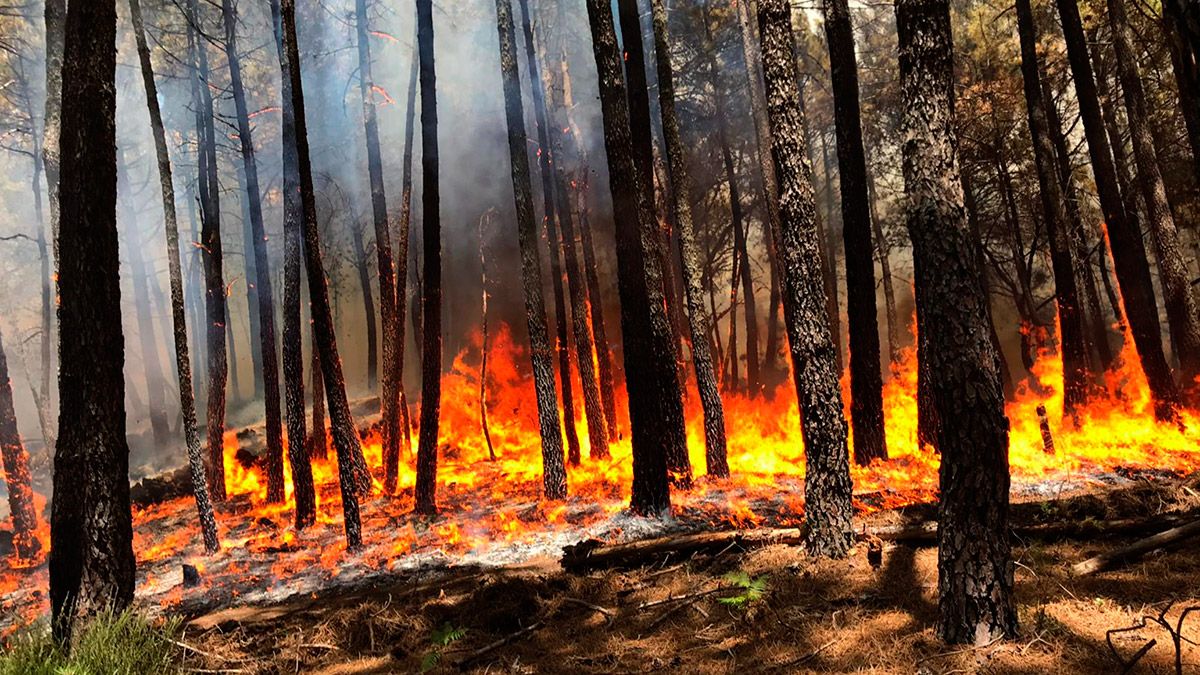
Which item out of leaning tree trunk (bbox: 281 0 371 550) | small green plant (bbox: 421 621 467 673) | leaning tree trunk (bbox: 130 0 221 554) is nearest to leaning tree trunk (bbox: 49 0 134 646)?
small green plant (bbox: 421 621 467 673)

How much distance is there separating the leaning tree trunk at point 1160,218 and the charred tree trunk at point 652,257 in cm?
851

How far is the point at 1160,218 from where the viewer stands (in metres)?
12.0

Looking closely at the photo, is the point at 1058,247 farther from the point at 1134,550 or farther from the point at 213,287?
the point at 213,287

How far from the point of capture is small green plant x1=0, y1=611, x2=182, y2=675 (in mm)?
5000

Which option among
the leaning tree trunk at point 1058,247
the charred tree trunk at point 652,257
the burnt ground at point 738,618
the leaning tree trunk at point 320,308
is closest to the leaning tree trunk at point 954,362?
the burnt ground at point 738,618

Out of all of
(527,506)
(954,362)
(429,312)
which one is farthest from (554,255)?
(954,362)

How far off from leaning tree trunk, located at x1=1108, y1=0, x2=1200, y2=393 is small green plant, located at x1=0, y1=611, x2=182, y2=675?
15.5 meters

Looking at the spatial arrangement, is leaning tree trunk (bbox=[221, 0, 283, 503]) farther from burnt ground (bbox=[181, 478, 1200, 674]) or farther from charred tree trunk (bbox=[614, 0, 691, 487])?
charred tree trunk (bbox=[614, 0, 691, 487])

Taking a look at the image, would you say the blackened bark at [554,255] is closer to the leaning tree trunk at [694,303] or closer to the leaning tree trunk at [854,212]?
the leaning tree trunk at [694,303]

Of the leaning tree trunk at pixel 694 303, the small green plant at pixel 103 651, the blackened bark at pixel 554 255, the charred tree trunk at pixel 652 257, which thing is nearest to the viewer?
the small green plant at pixel 103 651

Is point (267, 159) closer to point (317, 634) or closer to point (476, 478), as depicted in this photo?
point (476, 478)

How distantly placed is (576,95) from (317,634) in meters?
21.9

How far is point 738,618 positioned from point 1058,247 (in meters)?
11.5

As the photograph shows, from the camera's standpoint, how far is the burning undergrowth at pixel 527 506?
30.0 ft
